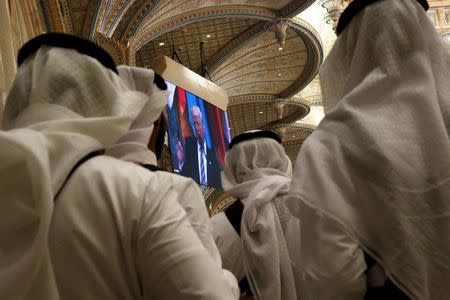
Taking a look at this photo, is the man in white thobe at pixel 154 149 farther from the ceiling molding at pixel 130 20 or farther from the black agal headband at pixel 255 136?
the ceiling molding at pixel 130 20

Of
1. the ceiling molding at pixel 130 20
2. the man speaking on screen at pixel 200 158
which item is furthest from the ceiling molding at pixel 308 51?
the man speaking on screen at pixel 200 158

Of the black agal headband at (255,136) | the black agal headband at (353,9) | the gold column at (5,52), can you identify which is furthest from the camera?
the black agal headband at (255,136)

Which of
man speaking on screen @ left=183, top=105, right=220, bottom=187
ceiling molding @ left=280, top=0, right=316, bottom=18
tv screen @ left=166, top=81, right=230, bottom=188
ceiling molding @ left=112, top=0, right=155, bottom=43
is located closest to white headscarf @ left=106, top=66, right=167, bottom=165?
tv screen @ left=166, top=81, right=230, bottom=188

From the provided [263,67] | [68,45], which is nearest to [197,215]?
[68,45]

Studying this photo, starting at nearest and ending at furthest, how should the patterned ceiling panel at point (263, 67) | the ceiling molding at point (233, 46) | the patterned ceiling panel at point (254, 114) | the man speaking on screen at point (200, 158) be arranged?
1. the man speaking on screen at point (200, 158)
2. the ceiling molding at point (233, 46)
3. the patterned ceiling panel at point (263, 67)
4. the patterned ceiling panel at point (254, 114)

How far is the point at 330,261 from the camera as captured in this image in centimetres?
132

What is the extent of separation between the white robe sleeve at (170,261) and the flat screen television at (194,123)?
4.98 meters

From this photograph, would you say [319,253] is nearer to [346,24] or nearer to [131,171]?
[131,171]

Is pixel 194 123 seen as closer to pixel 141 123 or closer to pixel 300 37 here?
pixel 300 37

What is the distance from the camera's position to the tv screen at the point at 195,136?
6.50m

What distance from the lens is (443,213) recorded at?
1298mm

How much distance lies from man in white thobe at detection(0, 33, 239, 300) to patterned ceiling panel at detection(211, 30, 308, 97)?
9677mm

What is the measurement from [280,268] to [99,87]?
1.60 metres

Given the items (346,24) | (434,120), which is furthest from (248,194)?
(434,120)
